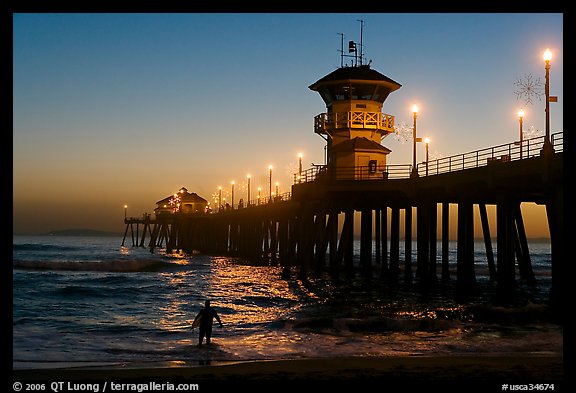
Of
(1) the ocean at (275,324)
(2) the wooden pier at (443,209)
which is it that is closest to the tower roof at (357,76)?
(2) the wooden pier at (443,209)

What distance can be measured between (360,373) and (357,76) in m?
31.5

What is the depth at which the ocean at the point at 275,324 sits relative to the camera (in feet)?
53.0

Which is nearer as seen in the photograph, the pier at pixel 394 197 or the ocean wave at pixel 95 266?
the pier at pixel 394 197

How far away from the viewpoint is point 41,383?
11.1 m

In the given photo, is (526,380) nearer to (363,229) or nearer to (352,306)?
(352,306)

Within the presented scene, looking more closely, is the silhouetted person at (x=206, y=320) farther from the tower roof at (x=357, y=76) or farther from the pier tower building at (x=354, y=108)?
the tower roof at (x=357, y=76)

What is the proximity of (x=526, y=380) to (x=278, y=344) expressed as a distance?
26.5 ft

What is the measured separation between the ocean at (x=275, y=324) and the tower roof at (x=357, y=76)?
12.7 m

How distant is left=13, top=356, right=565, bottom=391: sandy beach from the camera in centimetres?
1078

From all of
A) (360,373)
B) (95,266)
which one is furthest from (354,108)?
(95,266)

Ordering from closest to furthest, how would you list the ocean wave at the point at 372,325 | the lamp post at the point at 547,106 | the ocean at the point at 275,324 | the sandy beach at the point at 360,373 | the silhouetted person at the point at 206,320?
1. the sandy beach at the point at 360,373
2. the ocean at the point at 275,324
3. the silhouetted person at the point at 206,320
4. the lamp post at the point at 547,106
5. the ocean wave at the point at 372,325

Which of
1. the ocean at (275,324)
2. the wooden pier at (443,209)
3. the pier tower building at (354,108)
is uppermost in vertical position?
the pier tower building at (354,108)
